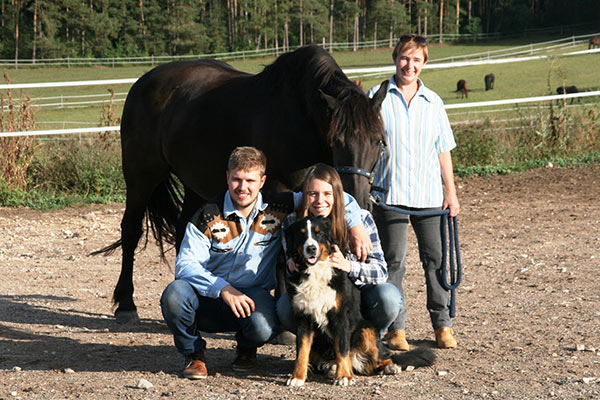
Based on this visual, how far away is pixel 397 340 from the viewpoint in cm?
427

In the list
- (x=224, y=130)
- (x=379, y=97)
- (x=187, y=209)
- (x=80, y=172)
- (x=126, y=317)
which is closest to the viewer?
(x=379, y=97)

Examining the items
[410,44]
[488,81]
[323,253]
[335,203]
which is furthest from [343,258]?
[488,81]

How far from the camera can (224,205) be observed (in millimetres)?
3895

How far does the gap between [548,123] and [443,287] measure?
316 inches

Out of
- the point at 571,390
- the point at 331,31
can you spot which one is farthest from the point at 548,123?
the point at 331,31

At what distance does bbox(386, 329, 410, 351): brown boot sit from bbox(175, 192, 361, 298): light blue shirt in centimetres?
89

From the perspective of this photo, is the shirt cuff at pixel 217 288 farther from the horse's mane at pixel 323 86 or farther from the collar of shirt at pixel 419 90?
the collar of shirt at pixel 419 90

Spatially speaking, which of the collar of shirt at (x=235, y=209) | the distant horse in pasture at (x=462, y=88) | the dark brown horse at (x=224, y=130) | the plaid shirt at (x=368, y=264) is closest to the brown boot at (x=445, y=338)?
the plaid shirt at (x=368, y=264)

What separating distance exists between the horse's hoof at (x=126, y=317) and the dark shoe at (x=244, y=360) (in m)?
1.64

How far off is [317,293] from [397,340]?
105cm

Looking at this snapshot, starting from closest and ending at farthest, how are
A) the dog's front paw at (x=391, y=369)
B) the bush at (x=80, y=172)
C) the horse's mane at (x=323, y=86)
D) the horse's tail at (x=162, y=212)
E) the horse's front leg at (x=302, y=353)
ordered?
the horse's front leg at (x=302, y=353), the dog's front paw at (x=391, y=369), the horse's mane at (x=323, y=86), the horse's tail at (x=162, y=212), the bush at (x=80, y=172)

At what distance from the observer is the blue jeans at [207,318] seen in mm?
3727

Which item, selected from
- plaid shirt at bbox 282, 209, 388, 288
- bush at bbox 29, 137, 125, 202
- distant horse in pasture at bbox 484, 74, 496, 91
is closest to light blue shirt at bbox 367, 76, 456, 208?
plaid shirt at bbox 282, 209, 388, 288

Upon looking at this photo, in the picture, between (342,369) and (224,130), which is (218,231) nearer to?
(342,369)
